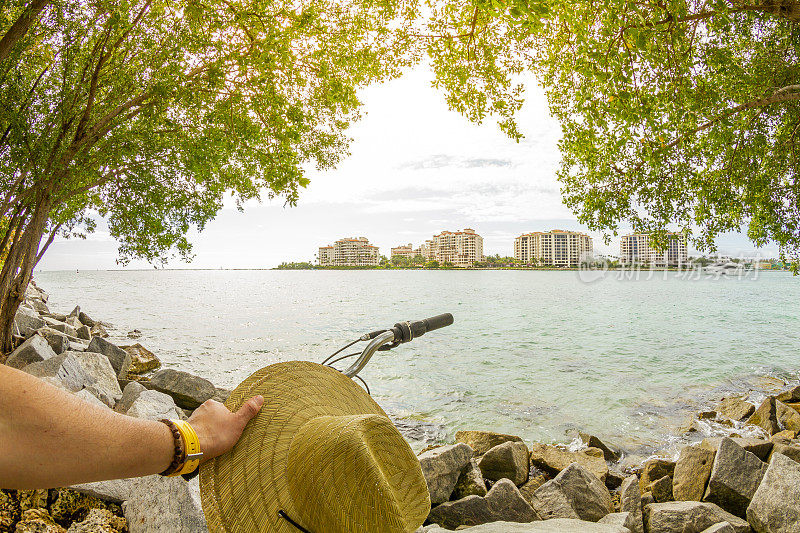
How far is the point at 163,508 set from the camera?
10.0 ft

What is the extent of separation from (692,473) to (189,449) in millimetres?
6476

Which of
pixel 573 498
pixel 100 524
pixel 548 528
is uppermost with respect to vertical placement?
pixel 100 524

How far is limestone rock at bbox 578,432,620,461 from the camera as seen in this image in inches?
305

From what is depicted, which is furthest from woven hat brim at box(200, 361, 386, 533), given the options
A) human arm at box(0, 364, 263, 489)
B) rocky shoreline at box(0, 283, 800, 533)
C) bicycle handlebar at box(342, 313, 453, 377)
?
rocky shoreline at box(0, 283, 800, 533)

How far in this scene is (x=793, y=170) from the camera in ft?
35.0

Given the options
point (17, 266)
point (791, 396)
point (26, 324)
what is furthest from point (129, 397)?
point (791, 396)

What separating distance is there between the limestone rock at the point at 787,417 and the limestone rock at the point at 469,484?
7381 millimetres

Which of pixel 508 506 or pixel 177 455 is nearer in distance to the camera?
pixel 177 455

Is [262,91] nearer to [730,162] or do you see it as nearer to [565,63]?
[565,63]

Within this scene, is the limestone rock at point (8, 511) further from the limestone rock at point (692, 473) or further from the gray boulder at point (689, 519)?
the limestone rock at point (692, 473)

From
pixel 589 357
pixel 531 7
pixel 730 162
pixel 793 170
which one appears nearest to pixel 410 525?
pixel 531 7

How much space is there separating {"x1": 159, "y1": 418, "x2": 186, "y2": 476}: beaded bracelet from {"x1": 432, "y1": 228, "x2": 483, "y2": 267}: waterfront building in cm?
12682

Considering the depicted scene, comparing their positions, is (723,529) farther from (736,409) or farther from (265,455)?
(736,409)

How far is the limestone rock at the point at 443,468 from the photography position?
500 centimetres
